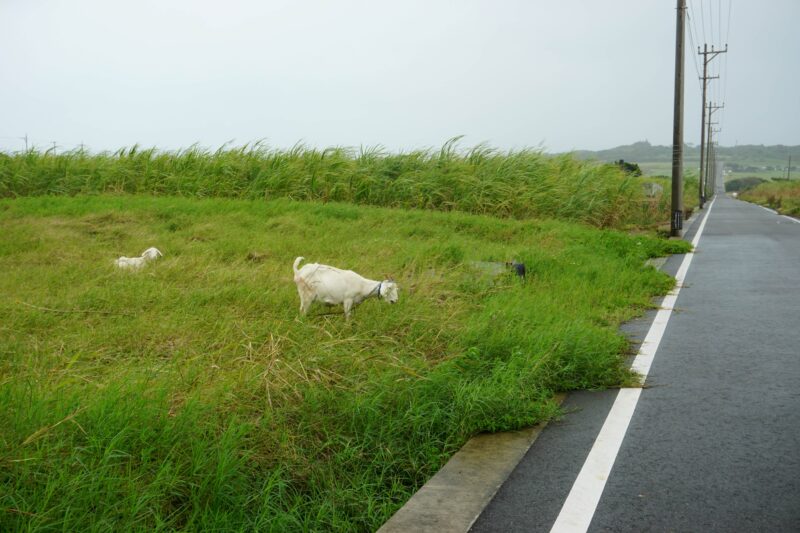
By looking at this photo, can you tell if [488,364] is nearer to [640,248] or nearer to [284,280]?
[284,280]

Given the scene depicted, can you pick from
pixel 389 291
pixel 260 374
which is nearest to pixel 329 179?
pixel 389 291

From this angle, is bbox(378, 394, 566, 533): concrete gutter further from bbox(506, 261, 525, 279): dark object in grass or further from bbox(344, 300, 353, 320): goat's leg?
bbox(506, 261, 525, 279): dark object in grass

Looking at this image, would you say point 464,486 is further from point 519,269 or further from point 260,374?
point 519,269

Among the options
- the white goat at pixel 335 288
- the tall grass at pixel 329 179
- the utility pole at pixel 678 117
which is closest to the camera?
the white goat at pixel 335 288

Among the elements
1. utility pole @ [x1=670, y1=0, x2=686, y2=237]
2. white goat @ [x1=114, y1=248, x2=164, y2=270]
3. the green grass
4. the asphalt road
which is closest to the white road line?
the asphalt road

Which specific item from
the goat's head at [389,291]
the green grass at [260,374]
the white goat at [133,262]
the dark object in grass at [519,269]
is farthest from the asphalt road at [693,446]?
the white goat at [133,262]

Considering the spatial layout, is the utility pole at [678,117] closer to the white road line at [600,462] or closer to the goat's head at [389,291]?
the white road line at [600,462]

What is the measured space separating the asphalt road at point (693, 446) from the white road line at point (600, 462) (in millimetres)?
33

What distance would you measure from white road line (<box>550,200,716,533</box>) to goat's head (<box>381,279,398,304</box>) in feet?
6.26

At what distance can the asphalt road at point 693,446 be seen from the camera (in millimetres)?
3008

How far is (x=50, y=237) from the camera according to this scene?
940cm

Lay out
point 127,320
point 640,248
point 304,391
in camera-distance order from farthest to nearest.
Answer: point 640,248, point 127,320, point 304,391

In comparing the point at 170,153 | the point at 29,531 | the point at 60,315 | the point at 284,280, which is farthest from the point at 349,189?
the point at 29,531

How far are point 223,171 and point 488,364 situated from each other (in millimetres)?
12360
